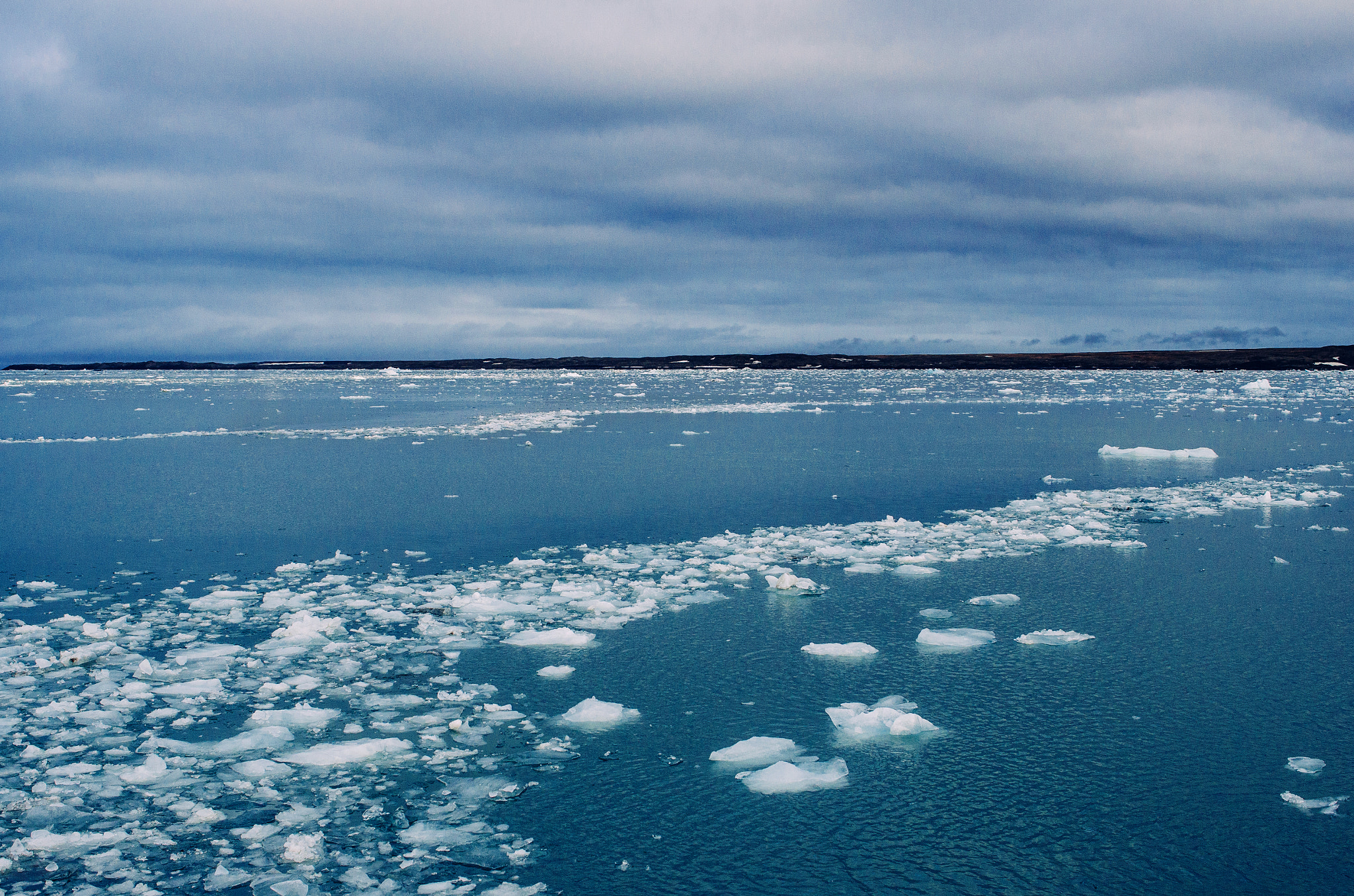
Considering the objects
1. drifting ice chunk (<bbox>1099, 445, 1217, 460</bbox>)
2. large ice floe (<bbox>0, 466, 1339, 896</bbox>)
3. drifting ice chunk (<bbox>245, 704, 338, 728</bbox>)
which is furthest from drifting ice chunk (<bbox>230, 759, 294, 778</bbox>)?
drifting ice chunk (<bbox>1099, 445, 1217, 460</bbox>)

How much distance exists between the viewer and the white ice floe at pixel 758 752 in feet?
15.7

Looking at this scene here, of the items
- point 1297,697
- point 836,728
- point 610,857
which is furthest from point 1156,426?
point 610,857

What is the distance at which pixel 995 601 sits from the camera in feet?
24.9

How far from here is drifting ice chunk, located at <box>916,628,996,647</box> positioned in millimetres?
6531

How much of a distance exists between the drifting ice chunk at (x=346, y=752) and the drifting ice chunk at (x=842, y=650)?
2.72 meters

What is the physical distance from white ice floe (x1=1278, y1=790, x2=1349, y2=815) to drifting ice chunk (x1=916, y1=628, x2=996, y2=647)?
2.30 m

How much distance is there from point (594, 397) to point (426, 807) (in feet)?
141

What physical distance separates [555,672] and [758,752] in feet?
5.52

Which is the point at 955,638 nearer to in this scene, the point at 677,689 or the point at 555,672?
the point at 677,689

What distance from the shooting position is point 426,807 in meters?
4.31

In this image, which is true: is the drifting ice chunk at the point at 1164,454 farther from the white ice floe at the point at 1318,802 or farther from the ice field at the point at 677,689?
the white ice floe at the point at 1318,802

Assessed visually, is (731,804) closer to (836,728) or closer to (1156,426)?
(836,728)

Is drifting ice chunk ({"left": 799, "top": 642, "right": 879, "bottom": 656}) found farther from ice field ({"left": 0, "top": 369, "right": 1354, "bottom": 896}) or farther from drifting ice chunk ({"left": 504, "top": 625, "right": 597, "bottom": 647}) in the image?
drifting ice chunk ({"left": 504, "top": 625, "right": 597, "bottom": 647})

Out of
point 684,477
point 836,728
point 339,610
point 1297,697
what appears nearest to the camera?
point 836,728
